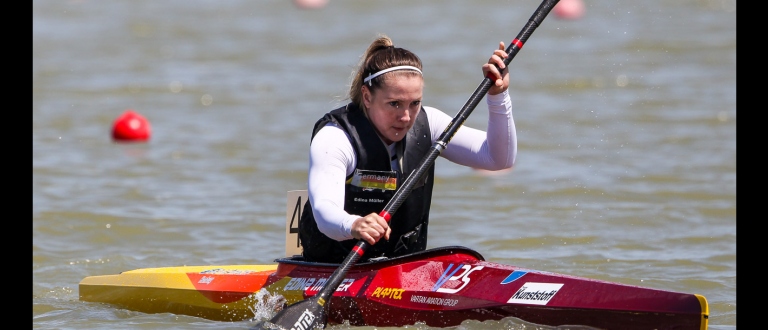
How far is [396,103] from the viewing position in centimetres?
468

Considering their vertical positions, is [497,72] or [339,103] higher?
[497,72]

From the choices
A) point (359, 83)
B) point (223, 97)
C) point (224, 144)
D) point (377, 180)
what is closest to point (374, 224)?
point (377, 180)

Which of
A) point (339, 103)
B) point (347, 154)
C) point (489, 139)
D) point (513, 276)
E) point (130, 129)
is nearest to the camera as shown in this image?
point (513, 276)

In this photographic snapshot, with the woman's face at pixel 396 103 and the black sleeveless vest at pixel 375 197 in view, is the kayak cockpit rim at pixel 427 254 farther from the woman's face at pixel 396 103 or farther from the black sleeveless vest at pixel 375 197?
the woman's face at pixel 396 103

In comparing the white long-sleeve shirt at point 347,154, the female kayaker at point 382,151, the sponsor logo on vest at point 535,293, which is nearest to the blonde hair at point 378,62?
the female kayaker at point 382,151

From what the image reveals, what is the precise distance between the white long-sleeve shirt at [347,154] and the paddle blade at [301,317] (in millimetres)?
294

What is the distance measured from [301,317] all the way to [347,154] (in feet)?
2.38

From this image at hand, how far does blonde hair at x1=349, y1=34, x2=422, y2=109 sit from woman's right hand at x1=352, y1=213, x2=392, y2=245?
0.64m

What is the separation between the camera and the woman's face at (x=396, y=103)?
184 inches

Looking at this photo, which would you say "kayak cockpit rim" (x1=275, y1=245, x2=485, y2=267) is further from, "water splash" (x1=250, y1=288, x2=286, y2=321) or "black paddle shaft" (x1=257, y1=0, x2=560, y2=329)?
"water splash" (x1=250, y1=288, x2=286, y2=321)

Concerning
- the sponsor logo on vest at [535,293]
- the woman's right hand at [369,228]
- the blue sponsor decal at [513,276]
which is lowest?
the sponsor logo on vest at [535,293]

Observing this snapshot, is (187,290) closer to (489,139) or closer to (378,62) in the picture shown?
(378,62)

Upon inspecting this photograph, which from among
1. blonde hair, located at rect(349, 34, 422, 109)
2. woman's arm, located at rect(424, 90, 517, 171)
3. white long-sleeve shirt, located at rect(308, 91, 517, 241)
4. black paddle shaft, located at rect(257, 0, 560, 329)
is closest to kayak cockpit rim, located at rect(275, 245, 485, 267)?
black paddle shaft, located at rect(257, 0, 560, 329)

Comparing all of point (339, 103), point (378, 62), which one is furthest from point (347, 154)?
point (339, 103)
